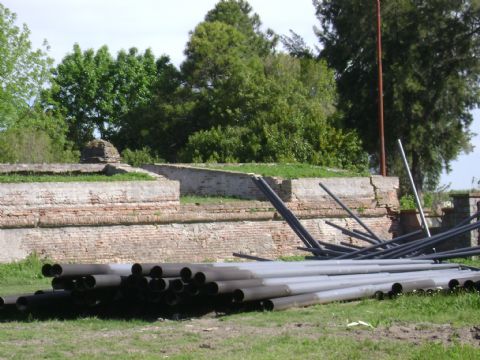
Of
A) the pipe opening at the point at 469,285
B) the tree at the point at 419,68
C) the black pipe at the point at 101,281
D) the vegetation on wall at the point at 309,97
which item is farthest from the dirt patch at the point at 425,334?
the tree at the point at 419,68

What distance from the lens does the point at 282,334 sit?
8.92 metres

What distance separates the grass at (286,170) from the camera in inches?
888

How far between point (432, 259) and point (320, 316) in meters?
4.20

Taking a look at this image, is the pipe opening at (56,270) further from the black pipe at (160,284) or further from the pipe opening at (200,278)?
the pipe opening at (200,278)

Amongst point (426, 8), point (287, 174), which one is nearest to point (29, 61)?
point (426, 8)

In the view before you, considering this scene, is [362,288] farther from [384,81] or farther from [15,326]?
[384,81]

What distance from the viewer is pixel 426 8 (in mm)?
36250

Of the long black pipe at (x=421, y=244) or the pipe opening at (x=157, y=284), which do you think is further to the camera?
the long black pipe at (x=421, y=244)

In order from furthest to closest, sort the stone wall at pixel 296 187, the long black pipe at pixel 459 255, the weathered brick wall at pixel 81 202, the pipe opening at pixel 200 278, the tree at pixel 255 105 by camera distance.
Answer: the tree at pixel 255 105 < the stone wall at pixel 296 187 < the weathered brick wall at pixel 81 202 < the long black pipe at pixel 459 255 < the pipe opening at pixel 200 278

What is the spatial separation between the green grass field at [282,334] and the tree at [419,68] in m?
25.2

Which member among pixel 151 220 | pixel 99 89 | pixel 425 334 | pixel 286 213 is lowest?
pixel 425 334

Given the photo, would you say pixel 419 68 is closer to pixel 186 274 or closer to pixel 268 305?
pixel 268 305

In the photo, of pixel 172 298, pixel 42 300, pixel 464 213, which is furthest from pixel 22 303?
pixel 464 213

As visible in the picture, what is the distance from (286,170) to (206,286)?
529 inches
